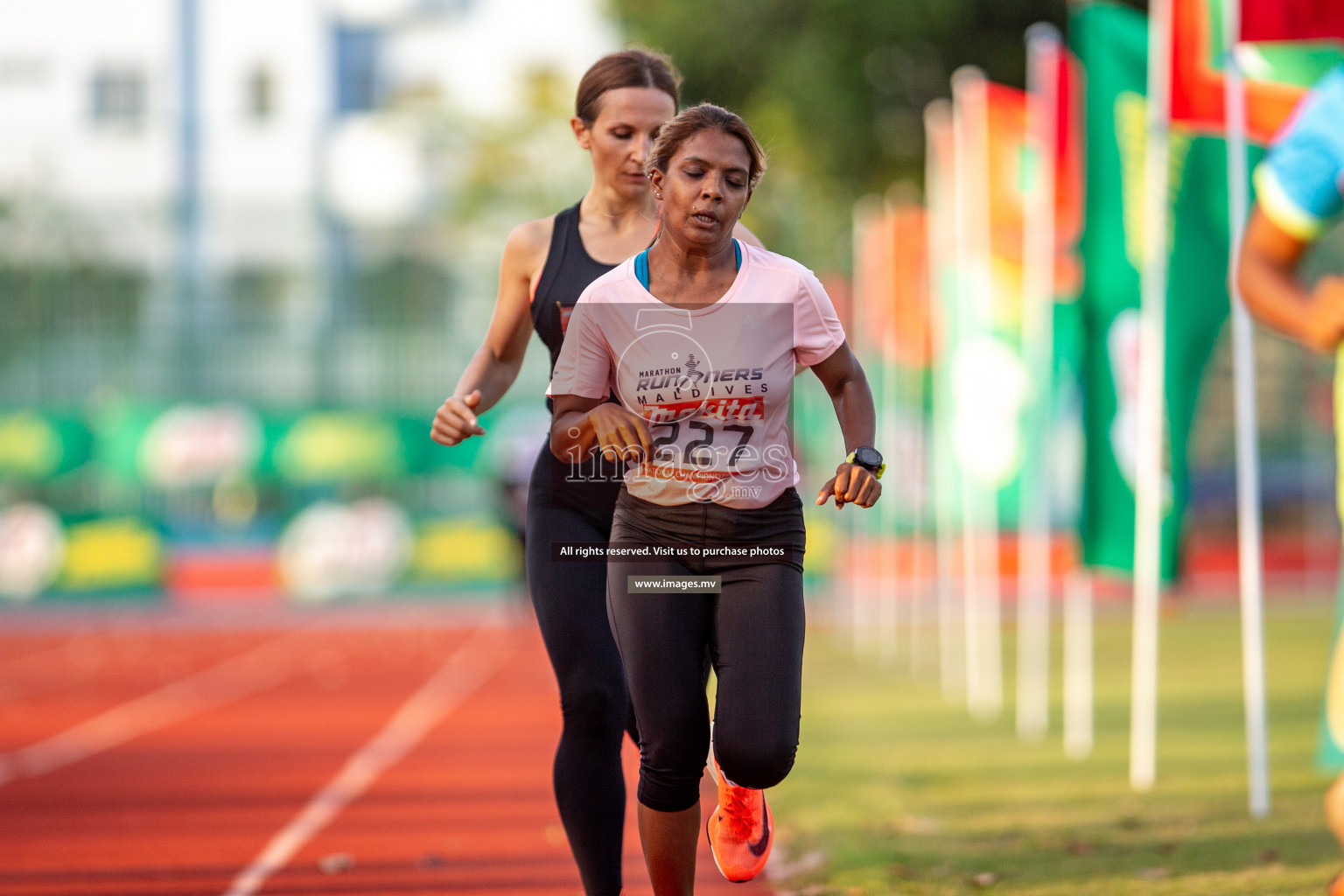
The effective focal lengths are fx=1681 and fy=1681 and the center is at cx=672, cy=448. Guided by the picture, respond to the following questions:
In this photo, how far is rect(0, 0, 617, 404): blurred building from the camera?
2830cm

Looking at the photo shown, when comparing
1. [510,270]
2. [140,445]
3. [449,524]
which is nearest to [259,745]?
[510,270]

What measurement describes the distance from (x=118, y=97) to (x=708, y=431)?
50584 millimetres

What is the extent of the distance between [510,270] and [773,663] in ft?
4.71

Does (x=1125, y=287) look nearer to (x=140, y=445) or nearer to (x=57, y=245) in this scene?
(x=140, y=445)

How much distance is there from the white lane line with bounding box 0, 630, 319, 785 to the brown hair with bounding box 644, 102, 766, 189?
732cm

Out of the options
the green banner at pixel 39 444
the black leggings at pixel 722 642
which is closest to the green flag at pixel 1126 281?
the black leggings at pixel 722 642

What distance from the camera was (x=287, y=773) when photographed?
32.1ft

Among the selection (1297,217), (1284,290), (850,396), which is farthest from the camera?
(850,396)

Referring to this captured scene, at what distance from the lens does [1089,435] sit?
943 cm

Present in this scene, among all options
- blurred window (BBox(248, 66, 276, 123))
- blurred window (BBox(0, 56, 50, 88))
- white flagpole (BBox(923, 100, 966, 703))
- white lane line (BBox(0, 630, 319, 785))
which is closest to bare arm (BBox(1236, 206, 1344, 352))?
white lane line (BBox(0, 630, 319, 785))

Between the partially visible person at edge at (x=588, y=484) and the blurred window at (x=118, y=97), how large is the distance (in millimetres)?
48772

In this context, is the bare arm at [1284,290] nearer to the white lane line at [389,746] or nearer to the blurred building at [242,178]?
the white lane line at [389,746]

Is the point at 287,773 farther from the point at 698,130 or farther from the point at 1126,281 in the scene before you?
the point at 698,130

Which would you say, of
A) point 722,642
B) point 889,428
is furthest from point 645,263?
Result: point 889,428
